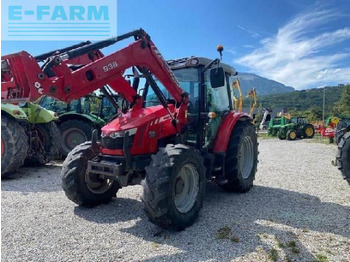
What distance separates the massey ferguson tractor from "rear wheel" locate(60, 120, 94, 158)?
5.23m

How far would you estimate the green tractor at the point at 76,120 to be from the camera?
10.2 meters

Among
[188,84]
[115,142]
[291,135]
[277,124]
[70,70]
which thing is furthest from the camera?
[277,124]

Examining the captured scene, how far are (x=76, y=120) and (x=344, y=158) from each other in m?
7.97

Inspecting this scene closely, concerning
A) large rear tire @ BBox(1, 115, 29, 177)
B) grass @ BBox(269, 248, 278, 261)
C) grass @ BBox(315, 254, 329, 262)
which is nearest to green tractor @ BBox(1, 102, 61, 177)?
large rear tire @ BBox(1, 115, 29, 177)

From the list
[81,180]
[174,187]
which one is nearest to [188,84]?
[174,187]

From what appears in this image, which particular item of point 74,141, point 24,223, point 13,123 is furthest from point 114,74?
point 74,141

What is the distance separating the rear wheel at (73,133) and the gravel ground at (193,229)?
411 cm

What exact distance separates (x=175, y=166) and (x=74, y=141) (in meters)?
7.31

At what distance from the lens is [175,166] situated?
384 centimetres

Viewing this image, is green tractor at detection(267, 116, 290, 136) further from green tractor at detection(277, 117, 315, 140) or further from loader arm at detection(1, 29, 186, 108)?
loader arm at detection(1, 29, 186, 108)

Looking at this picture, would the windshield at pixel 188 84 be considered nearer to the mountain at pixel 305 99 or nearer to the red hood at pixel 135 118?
the red hood at pixel 135 118

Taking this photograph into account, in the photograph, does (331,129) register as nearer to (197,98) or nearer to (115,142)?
(197,98)

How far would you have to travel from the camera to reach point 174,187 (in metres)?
3.96

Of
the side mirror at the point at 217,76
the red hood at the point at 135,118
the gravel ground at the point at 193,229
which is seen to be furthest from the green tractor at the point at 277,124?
the red hood at the point at 135,118
